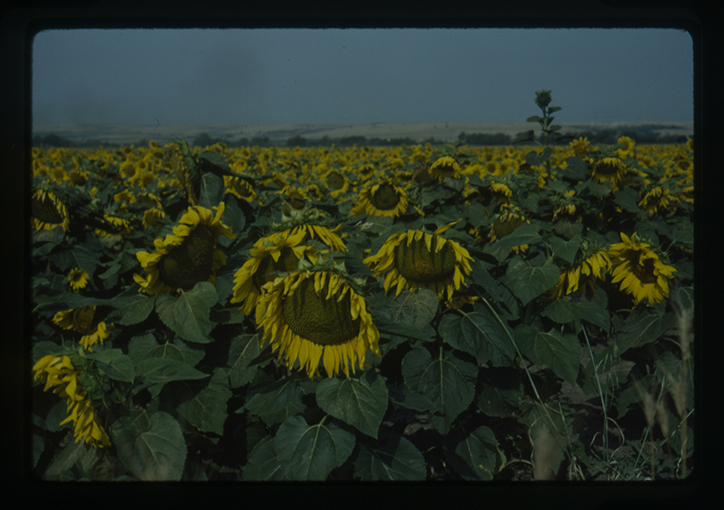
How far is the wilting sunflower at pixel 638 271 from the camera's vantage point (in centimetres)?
166

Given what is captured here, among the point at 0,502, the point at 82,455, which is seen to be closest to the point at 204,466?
the point at 82,455

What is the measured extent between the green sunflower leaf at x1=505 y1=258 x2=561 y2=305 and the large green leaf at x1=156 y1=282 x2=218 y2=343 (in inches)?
32.9

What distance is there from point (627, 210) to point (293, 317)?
2761mm

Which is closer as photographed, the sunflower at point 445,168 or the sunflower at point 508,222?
the sunflower at point 508,222

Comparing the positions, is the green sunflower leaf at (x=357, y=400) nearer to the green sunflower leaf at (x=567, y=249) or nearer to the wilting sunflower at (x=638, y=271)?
the green sunflower leaf at (x=567, y=249)

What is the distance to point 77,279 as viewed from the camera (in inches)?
86.3

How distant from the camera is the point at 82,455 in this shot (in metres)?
1.11

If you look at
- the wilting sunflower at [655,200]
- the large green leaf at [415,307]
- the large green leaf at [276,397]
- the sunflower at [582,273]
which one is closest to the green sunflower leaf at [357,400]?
the large green leaf at [276,397]

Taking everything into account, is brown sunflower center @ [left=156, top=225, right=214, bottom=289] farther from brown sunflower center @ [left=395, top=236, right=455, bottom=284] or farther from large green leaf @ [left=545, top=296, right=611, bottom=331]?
large green leaf @ [left=545, top=296, right=611, bottom=331]

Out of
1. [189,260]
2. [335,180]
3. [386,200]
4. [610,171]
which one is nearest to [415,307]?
[189,260]

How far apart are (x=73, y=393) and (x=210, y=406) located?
32 centimetres

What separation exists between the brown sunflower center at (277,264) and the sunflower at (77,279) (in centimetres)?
139

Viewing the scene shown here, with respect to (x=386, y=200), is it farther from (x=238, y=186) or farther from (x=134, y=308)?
(x=134, y=308)

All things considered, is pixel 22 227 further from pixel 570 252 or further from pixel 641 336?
pixel 641 336
